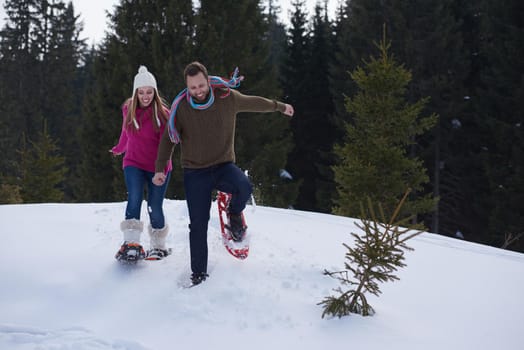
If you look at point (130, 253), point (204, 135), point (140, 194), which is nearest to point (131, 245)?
point (130, 253)

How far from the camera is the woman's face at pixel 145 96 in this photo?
407 centimetres

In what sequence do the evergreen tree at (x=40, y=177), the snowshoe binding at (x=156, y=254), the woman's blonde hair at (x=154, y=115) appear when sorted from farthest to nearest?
the evergreen tree at (x=40, y=177), the snowshoe binding at (x=156, y=254), the woman's blonde hair at (x=154, y=115)

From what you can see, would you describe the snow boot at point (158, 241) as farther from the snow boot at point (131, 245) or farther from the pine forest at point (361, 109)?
the pine forest at point (361, 109)

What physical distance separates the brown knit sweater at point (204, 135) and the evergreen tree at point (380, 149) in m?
8.34

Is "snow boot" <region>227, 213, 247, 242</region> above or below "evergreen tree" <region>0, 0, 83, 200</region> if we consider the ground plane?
A: below

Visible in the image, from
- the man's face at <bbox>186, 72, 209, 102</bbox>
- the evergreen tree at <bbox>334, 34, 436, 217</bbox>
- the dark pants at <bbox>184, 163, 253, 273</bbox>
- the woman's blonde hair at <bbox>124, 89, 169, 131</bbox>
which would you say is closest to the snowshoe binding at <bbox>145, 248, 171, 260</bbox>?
the dark pants at <bbox>184, 163, 253, 273</bbox>

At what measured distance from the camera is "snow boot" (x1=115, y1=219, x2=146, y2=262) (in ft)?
12.9

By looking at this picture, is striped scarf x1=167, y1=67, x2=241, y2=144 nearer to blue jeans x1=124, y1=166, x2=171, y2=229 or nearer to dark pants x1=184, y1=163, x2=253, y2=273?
dark pants x1=184, y1=163, x2=253, y2=273

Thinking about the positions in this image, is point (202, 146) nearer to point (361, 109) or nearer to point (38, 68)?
point (361, 109)

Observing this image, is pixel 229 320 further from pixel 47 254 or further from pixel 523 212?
pixel 523 212

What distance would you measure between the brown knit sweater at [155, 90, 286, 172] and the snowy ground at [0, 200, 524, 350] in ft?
3.52

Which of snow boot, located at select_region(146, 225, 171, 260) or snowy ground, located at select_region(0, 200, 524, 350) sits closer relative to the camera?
snowy ground, located at select_region(0, 200, 524, 350)

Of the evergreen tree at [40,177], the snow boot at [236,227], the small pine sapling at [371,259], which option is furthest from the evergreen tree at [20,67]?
the small pine sapling at [371,259]

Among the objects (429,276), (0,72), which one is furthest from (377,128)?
(0,72)
